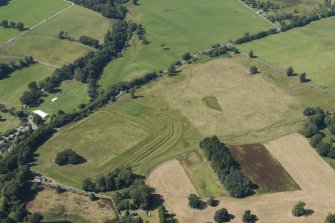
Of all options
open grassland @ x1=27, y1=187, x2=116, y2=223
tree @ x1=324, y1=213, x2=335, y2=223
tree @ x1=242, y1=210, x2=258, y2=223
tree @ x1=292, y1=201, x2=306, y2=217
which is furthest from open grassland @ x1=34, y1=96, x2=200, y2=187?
tree @ x1=324, y1=213, x2=335, y2=223

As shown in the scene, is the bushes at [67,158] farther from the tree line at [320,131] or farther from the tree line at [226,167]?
the tree line at [320,131]

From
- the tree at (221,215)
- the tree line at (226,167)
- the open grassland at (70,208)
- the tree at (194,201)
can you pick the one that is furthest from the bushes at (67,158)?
the tree at (221,215)

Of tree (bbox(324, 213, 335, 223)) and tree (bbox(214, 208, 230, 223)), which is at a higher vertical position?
tree (bbox(324, 213, 335, 223))

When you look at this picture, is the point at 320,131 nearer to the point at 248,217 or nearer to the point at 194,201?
the point at 248,217

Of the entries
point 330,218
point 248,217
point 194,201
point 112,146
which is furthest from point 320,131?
point 112,146

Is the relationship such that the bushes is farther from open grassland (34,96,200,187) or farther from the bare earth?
the bare earth
